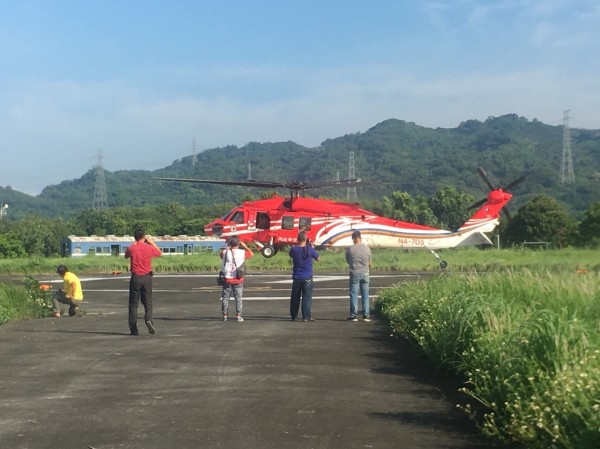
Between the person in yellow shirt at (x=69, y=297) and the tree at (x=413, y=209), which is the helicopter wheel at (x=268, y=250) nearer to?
the person in yellow shirt at (x=69, y=297)

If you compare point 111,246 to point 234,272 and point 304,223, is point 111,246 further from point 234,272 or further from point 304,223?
point 234,272

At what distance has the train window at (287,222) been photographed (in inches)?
1476

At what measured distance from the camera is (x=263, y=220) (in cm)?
3759

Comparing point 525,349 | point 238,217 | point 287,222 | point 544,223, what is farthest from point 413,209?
point 525,349

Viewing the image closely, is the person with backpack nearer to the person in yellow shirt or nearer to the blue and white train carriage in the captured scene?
the person in yellow shirt

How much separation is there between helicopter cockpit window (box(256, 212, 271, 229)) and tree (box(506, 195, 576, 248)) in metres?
33.9

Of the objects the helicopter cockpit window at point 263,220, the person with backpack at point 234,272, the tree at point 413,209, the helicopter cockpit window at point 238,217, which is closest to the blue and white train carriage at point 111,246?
the tree at point 413,209

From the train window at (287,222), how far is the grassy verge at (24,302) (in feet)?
65.3

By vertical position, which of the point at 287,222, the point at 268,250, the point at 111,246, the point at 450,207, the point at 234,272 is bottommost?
the point at 111,246

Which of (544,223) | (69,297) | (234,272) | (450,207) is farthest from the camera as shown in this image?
(450,207)

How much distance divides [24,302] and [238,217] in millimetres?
20898

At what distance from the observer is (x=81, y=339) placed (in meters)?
13.2

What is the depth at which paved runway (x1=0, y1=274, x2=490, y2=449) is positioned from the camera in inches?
253

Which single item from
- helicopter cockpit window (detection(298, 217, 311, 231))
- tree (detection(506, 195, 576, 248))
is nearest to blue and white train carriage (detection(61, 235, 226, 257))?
tree (detection(506, 195, 576, 248))
